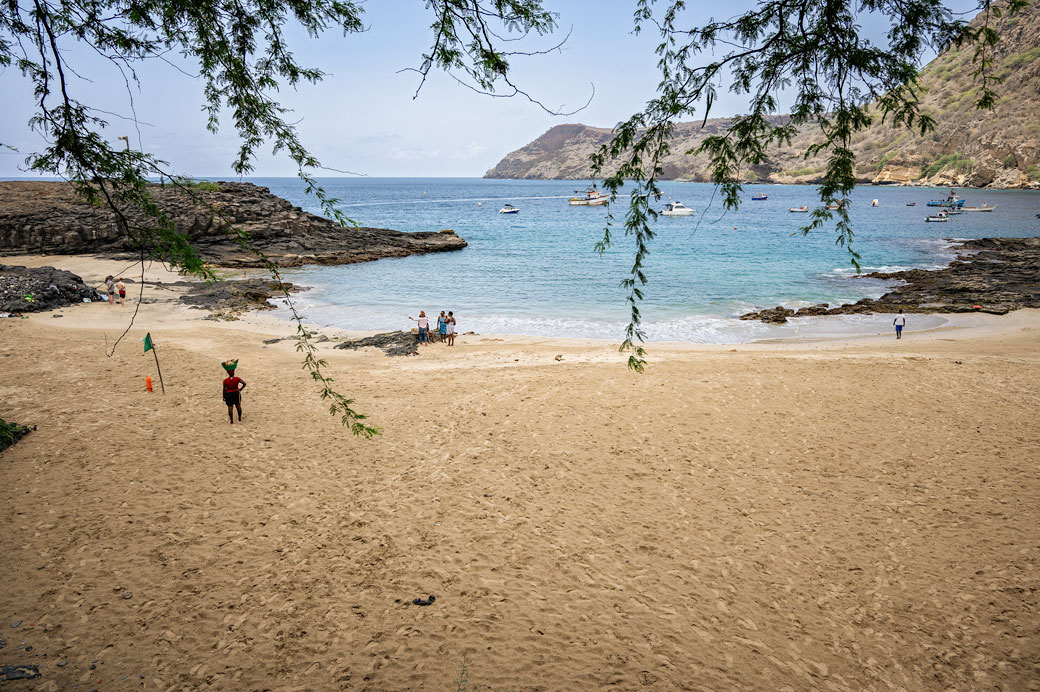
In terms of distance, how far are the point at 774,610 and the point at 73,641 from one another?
7.73 metres

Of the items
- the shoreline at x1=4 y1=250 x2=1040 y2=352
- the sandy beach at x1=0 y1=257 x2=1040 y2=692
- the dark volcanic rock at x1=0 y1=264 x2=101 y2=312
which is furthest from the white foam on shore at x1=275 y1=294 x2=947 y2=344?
the dark volcanic rock at x1=0 y1=264 x2=101 y2=312

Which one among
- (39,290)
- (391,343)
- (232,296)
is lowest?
(391,343)

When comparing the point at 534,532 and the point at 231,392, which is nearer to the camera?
the point at 534,532

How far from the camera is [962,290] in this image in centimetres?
2756

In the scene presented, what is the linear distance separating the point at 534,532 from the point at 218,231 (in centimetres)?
4454

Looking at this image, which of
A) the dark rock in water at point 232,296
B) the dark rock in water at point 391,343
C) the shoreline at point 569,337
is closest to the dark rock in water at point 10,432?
the dark rock in water at point 391,343

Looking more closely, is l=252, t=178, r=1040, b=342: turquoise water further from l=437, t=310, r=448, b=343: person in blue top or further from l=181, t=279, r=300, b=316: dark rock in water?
l=437, t=310, r=448, b=343: person in blue top

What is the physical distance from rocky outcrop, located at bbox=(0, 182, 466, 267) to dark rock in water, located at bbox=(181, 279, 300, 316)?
6411 mm

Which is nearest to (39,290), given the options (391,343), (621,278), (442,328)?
(391,343)

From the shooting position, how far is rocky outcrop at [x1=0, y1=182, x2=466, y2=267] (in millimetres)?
36969

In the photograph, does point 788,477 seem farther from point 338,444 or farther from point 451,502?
point 338,444

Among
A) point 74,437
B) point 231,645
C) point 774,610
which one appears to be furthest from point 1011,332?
point 74,437

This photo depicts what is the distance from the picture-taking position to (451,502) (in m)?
8.37

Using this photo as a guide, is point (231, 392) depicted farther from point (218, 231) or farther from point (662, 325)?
point (218, 231)
